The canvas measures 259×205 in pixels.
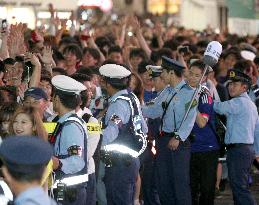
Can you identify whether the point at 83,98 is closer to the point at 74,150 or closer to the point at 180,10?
the point at 74,150

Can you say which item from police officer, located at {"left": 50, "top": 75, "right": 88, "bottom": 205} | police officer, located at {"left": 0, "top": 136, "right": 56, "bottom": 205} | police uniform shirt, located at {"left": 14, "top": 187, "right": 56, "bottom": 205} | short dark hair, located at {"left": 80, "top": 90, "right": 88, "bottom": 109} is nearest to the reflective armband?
police officer, located at {"left": 50, "top": 75, "right": 88, "bottom": 205}

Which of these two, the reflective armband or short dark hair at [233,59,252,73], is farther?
short dark hair at [233,59,252,73]

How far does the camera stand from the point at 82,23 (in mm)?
19859

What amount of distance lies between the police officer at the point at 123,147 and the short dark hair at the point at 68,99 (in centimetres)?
168

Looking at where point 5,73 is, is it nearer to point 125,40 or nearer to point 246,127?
point 246,127

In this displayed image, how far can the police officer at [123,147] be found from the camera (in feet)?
37.5

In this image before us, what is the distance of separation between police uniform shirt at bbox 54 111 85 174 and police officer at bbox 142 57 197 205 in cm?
313

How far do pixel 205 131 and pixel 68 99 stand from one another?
383 cm

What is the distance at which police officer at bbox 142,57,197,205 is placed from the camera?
40.5ft

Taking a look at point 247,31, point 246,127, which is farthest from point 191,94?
point 247,31

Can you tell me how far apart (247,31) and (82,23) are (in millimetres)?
15670

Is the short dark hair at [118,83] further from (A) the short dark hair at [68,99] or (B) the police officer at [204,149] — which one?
(A) the short dark hair at [68,99]

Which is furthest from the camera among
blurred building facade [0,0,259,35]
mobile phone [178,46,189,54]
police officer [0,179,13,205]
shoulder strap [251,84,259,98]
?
blurred building facade [0,0,259,35]

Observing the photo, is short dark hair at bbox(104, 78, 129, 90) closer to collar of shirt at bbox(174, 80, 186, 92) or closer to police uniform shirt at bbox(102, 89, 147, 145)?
police uniform shirt at bbox(102, 89, 147, 145)
